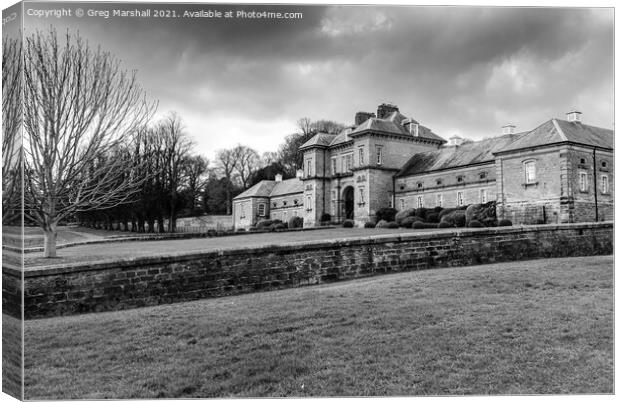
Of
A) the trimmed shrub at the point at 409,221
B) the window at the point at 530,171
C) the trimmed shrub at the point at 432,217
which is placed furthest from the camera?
the trimmed shrub at the point at 432,217

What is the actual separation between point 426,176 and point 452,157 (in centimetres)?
173

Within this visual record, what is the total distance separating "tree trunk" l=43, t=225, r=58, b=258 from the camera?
226 inches

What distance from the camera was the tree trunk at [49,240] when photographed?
5.74m

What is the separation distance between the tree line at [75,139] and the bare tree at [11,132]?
0.03 feet

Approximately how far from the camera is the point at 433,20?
611 cm

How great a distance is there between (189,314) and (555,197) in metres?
16.3

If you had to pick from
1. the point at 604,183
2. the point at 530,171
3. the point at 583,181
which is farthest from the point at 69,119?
the point at 530,171

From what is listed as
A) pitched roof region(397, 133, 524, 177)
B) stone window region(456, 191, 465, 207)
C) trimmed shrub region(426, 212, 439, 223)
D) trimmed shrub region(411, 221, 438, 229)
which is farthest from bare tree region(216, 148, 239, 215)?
stone window region(456, 191, 465, 207)

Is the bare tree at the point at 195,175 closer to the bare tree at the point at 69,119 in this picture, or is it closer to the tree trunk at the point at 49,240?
the bare tree at the point at 69,119

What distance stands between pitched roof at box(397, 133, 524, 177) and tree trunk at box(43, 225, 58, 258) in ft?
77.2

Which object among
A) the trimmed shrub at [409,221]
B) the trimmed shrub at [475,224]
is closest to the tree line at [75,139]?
the trimmed shrub at [475,224]

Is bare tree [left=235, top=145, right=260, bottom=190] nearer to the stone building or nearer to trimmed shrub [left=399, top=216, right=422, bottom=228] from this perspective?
the stone building

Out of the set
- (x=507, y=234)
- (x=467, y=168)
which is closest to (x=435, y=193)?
(x=467, y=168)

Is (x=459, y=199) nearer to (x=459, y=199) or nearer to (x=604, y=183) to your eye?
(x=459, y=199)
